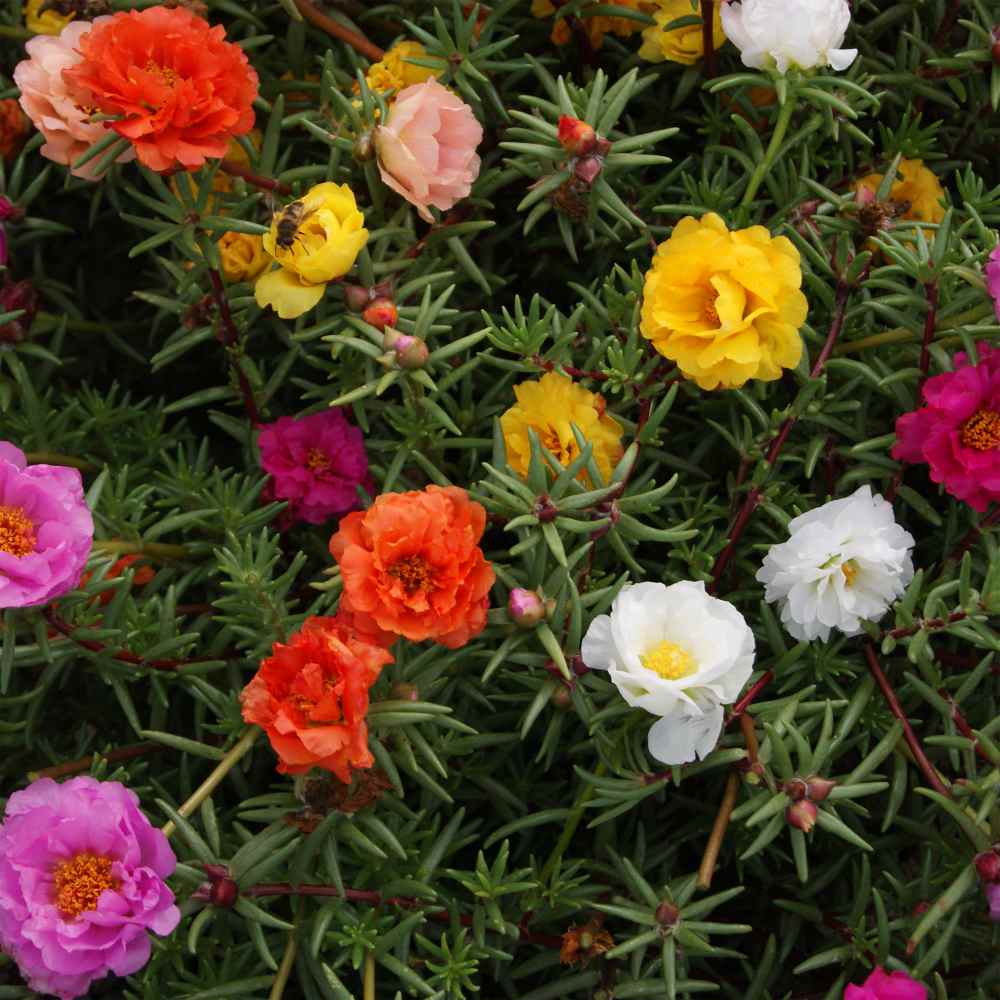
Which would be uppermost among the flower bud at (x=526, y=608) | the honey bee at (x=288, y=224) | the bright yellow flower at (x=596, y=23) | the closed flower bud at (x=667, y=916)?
the bright yellow flower at (x=596, y=23)

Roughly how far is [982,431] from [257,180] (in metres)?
1.00

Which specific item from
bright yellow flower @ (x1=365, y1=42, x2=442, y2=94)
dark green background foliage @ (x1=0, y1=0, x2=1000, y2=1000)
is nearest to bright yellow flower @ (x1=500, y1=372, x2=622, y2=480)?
dark green background foliage @ (x1=0, y1=0, x2=1000, y2=1000)

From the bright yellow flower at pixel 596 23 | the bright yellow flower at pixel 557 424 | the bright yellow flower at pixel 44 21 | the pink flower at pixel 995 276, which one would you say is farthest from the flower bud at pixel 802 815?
the bright yellow flower at pixel 44 21

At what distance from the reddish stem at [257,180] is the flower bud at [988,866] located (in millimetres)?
1229

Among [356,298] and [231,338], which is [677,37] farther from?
[231,338]

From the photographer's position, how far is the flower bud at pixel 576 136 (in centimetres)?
155

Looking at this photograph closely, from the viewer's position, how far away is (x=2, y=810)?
1.56 metres

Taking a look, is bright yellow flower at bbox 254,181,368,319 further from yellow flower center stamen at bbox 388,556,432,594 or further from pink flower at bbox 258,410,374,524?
yellow flower center stamen at bbox 388,556,432,594

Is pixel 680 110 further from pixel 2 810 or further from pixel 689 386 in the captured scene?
pixel 2 810

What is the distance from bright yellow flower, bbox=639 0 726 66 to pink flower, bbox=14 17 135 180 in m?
0.76

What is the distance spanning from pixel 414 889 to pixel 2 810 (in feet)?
1.75

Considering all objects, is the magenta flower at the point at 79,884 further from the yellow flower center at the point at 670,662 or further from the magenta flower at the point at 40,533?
the yellow flower center at the point at 670,662

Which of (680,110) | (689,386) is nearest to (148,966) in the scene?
(689,386)

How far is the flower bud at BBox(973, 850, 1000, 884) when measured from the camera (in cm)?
137
